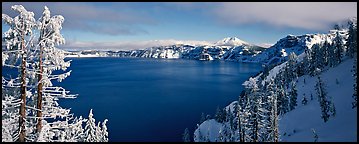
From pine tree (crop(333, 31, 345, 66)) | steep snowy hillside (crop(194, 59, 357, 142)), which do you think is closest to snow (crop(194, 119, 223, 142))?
steep snowy hillside (crop(194, 59, 357, 142))

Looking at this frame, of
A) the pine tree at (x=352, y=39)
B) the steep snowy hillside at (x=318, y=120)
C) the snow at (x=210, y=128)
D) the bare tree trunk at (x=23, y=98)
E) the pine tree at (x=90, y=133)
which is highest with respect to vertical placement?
the pine tree at (x=352, y=39)

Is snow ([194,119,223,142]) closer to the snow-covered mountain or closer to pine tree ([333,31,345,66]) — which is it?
the snow-covered mountain

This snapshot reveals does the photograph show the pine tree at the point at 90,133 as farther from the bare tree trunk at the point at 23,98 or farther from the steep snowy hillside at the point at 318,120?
the steep snowy hillside at the point at 318,120

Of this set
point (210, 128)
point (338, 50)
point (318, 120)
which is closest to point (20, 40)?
point (318, 120)

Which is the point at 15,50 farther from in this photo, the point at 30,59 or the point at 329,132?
the point at 329,132

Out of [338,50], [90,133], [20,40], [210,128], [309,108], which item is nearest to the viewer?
[20,40]

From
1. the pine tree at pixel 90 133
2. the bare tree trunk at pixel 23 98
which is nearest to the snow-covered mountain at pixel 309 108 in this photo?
the pine tree at pixel 90 133

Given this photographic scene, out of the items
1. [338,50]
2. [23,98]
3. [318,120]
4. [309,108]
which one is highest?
[338,50]

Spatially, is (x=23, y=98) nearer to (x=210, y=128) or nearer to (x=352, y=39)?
(x=210, y=128)

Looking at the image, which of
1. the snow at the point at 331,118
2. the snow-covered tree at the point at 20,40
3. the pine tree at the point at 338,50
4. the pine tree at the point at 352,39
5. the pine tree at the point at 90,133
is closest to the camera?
the snow-covered tree at the point at 20,40

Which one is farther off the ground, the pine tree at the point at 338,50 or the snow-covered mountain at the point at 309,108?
the pine tree at the point at 338,50
